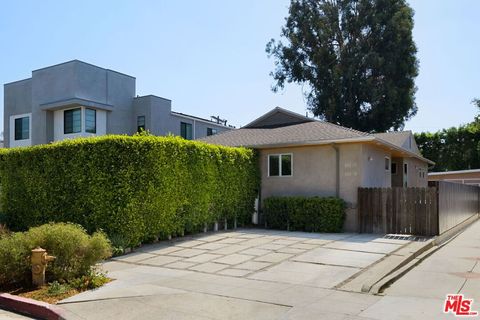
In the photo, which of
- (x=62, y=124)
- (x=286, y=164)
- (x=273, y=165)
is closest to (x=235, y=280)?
(x=286, y=164)

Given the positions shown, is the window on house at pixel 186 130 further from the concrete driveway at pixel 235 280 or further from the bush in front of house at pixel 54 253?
the bush in front of house at pixel 54 253

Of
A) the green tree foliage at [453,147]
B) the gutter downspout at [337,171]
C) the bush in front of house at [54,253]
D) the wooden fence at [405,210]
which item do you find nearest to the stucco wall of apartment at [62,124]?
the gutter downspout at [337,171]

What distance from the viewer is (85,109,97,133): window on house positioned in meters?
23.2

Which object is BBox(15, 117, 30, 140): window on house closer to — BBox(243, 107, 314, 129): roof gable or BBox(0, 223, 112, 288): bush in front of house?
BBox(243, 107, 314, 129): roof gable

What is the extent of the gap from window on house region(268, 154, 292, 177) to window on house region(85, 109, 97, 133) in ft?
38.1

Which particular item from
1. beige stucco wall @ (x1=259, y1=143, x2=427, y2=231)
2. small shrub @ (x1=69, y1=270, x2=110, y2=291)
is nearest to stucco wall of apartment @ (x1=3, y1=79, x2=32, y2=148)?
beige stucco wall @ (x1=259, y1=143, x2=427, y2=231)

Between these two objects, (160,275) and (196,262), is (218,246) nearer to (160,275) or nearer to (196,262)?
(196,262)

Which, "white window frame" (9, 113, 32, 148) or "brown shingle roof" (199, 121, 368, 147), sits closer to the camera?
"brown shingle roof" (199, 121, 368, 147)

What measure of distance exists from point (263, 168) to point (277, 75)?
24413 millimetres

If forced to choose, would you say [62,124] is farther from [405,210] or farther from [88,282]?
[405,210]

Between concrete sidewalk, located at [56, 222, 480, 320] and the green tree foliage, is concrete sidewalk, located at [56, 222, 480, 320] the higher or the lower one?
the lower one

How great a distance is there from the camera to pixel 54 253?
767 cm

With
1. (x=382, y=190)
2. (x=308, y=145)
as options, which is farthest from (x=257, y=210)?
(x=382, y=190)

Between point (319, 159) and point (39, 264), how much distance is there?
10576mm
